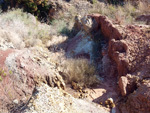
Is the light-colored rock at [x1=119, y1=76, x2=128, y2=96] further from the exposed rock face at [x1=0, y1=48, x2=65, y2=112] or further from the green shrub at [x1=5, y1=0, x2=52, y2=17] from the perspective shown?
the green shrub at [x1=5, y1=0, x2=52, y2=17]

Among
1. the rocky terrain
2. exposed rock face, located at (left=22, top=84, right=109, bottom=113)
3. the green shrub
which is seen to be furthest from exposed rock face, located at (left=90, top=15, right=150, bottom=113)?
the green shrub

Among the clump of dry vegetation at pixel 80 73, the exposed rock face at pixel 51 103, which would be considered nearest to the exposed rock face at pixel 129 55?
the clump of dry vegetation at pixel 80 73

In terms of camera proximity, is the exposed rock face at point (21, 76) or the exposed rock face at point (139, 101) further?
the exposed rock face at point (139, 101)

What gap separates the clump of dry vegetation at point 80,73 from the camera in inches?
150

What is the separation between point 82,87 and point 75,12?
6.25m

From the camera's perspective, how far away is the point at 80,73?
393cm

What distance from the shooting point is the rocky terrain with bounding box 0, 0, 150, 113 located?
2516 millimetres

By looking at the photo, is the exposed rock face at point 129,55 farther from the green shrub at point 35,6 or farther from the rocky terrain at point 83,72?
the green shrub at point 35,6

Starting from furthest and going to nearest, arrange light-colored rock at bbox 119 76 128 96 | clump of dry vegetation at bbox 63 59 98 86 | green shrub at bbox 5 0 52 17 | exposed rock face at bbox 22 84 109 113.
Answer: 1. green shrub at bbox 5 0 52 17
2. clump of dry vegetation at bbox 63 59 98 86
3. light-colored rock at bbox 119 76 128 96
4. exposed rock face at bbox 22 84 109 113

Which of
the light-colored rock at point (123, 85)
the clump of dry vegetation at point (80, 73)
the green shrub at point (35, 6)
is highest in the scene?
the green shrub at point (35, 6)

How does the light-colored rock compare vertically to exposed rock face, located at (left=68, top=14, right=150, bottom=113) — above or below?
below

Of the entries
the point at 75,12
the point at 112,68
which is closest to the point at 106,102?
the point at 112,68

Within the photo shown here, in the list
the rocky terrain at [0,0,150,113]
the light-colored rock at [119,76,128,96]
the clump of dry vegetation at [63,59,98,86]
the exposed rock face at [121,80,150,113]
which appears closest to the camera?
the rocky terrain at [0,0,150,113]

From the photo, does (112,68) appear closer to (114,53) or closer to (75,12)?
(114,53)
